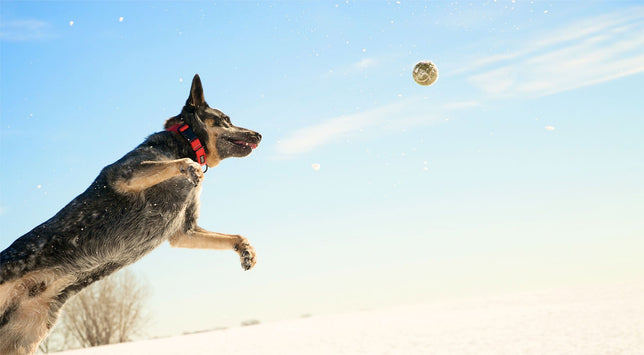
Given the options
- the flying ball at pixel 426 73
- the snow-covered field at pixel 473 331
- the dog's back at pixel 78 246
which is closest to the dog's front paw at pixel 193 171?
the dog's back at pixel 78 246

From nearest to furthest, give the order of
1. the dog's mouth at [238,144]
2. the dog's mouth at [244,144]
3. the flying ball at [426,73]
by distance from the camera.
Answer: the dog's mouth at [238,144] → the dog's mouth at [244,144] → the flying ball at [426,73]

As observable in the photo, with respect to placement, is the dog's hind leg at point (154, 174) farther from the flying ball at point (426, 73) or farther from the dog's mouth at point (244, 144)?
the flying ball at point (426, 73)

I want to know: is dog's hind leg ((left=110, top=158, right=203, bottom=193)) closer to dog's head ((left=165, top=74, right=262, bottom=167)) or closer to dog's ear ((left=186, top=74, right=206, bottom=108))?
dog's head ((left=165, top=74, right=262, bottom=167))

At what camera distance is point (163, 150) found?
5246 millimetres

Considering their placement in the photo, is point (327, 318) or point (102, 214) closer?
point (102, 214)

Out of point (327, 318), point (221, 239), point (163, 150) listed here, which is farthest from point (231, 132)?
point (327, 318)

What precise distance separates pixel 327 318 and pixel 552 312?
840cm

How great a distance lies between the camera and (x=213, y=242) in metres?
5.48

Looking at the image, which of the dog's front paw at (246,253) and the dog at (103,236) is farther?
the dog's front paw at (246,253)

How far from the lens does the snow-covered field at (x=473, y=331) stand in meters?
11.6

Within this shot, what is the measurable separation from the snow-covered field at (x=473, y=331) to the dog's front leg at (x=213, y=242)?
7639 mm

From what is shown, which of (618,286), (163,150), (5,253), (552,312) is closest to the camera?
(5,253)

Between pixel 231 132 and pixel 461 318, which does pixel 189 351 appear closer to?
pixel 461 318

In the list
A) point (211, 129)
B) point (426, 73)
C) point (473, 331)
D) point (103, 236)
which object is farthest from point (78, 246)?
point (473, 331)
